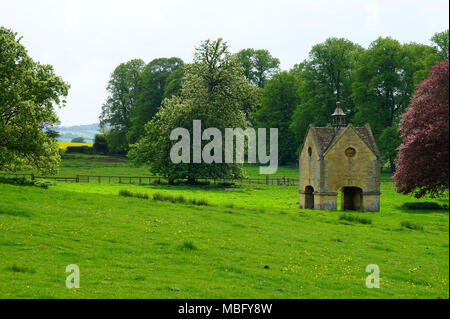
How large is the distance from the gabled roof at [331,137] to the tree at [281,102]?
52.9 meters

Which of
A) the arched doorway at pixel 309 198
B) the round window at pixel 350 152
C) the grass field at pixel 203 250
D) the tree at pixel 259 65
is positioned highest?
the tree at pixel 259 65

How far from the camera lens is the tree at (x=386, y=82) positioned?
6272 centimetres

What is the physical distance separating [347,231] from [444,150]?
25.3 m

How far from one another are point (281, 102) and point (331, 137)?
57.0 metres

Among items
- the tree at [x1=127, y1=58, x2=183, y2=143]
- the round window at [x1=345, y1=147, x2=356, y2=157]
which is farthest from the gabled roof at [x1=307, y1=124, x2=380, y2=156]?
the tree at [x1=127, y1=58, x2=183, y2=143]

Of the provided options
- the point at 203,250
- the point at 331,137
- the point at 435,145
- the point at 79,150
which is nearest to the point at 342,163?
the point at 331,137

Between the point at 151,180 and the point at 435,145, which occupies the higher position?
the point at 435,145

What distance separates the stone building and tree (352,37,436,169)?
24851 mm

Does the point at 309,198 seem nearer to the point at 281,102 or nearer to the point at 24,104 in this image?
the point at 24,104

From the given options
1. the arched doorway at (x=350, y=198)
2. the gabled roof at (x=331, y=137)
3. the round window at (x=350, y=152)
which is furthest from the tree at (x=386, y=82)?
the round window at (x=350, y=152)

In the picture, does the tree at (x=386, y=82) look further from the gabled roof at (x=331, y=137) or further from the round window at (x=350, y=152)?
the round window at (x=350, y=152)

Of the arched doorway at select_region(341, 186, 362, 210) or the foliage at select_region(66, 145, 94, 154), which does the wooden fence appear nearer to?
the arched doorway at select_region(341, 186, 362, 210)

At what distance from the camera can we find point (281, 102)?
3703 inches
